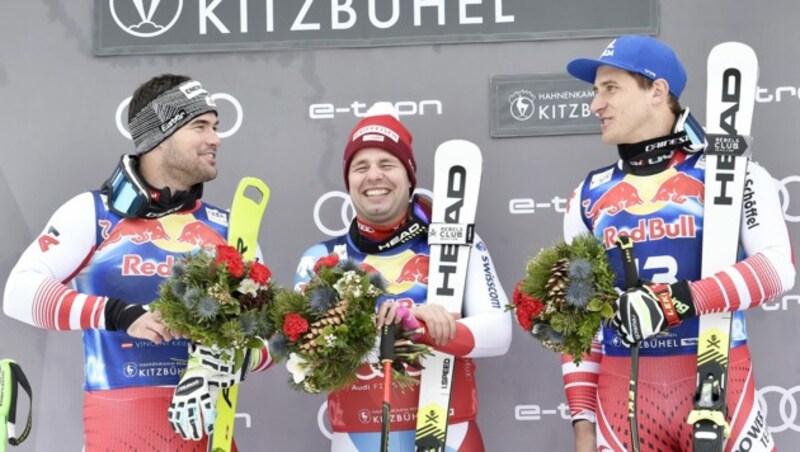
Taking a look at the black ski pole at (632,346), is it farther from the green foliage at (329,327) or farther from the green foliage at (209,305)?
the green foliage at (209,305)

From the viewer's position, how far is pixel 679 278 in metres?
3.81

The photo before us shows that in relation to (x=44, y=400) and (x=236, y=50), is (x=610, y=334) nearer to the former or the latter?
(x=236, y=50)

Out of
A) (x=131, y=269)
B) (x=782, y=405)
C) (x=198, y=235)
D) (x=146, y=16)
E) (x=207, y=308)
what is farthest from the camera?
(x=146, y=16)

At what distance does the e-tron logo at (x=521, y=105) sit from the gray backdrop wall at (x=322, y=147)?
9 centimetres

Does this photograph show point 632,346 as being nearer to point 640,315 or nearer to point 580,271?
point 640,315

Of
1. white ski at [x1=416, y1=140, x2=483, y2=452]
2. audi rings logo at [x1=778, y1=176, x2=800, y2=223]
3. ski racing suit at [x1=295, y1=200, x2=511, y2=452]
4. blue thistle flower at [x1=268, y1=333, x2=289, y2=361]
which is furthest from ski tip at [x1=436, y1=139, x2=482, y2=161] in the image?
audi rings logo at [x1=778, y1=176, x2=800, y2=223]

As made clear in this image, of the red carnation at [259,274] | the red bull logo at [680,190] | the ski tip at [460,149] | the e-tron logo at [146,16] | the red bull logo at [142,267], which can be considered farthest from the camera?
the e-tron logo at [146,16]

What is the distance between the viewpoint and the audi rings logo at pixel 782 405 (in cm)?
484

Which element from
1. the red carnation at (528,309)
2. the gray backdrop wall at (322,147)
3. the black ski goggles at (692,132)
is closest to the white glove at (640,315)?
the red carnation at (528,309)

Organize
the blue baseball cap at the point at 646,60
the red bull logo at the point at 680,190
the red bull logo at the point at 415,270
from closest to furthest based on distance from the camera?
the red bull logo at the point at 680,190 < the blue baseball cap at the point at 646,60 < the red bull logo at the point at 415,270

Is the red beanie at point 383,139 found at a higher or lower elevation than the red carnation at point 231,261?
higher

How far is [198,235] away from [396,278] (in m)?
0.71

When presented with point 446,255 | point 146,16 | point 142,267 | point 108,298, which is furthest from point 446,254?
point 146,16

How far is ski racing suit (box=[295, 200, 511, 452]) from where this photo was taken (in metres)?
4.11
